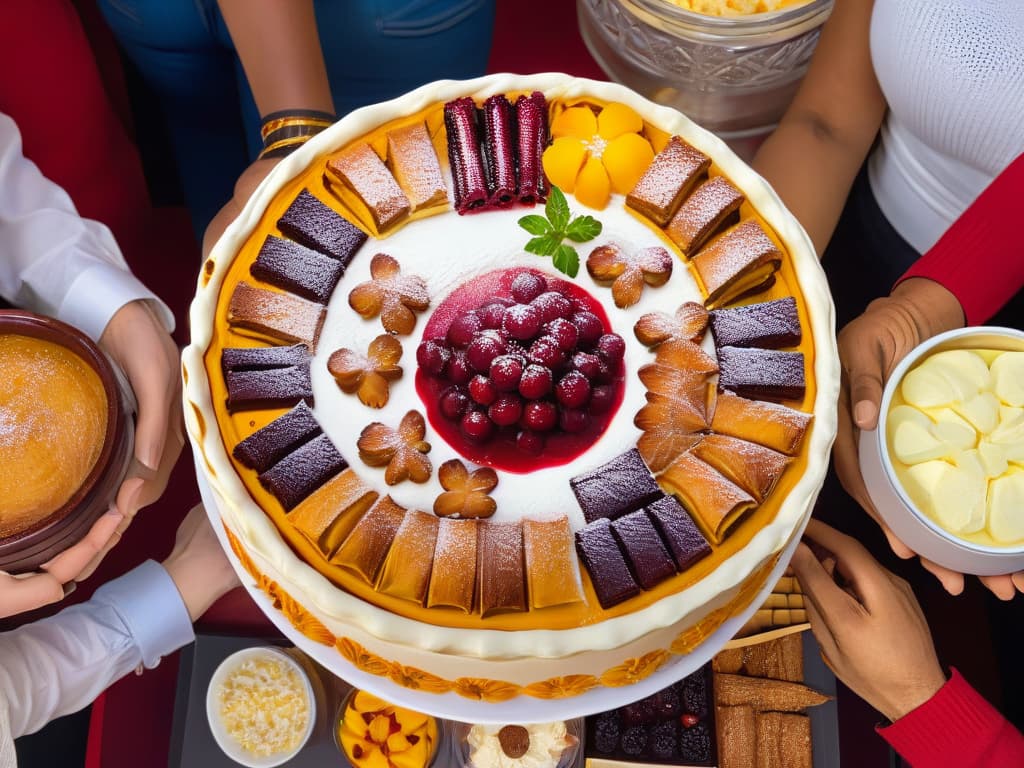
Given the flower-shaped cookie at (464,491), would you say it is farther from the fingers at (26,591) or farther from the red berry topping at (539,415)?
the fingers at (26,591)

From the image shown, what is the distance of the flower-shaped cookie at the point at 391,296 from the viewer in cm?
114

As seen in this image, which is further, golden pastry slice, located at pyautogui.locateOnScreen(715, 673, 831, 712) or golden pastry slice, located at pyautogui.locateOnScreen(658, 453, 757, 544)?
golden pastry slice, located at pyautogui.locateOnScreen(715, 673, 831, 712)

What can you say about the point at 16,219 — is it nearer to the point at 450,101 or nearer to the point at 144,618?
the point at 144,618

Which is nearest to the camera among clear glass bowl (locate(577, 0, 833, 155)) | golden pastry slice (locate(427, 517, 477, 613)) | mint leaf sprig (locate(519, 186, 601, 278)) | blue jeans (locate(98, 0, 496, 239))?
golden pastry slice (locate(427, 517, 477, 613))

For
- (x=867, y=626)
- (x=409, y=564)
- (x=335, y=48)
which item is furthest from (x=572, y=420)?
(x=335, y=48)

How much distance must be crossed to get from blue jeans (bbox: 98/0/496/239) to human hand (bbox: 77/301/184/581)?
24.4 inches

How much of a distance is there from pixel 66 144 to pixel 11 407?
0.93 m

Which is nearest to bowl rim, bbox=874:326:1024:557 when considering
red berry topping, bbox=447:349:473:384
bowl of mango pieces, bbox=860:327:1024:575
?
bowl of mango pieces, bbox=860:327:1024:575

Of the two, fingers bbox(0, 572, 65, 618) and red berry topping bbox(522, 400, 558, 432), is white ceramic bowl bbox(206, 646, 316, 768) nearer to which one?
fingers bbox(0, 572, 65, 618)

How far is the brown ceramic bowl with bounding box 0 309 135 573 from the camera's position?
111cm

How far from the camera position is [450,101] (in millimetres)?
1312

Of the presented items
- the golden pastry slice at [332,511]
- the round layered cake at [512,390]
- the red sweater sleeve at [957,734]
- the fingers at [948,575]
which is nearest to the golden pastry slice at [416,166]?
the round layered cake at [512,390]

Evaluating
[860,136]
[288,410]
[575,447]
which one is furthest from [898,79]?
[288,410]

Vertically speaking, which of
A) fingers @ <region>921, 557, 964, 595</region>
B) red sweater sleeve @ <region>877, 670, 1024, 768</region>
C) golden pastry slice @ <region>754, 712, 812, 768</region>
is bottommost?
golden pastry slice @ <region>754, 712, 812, 768</region>
